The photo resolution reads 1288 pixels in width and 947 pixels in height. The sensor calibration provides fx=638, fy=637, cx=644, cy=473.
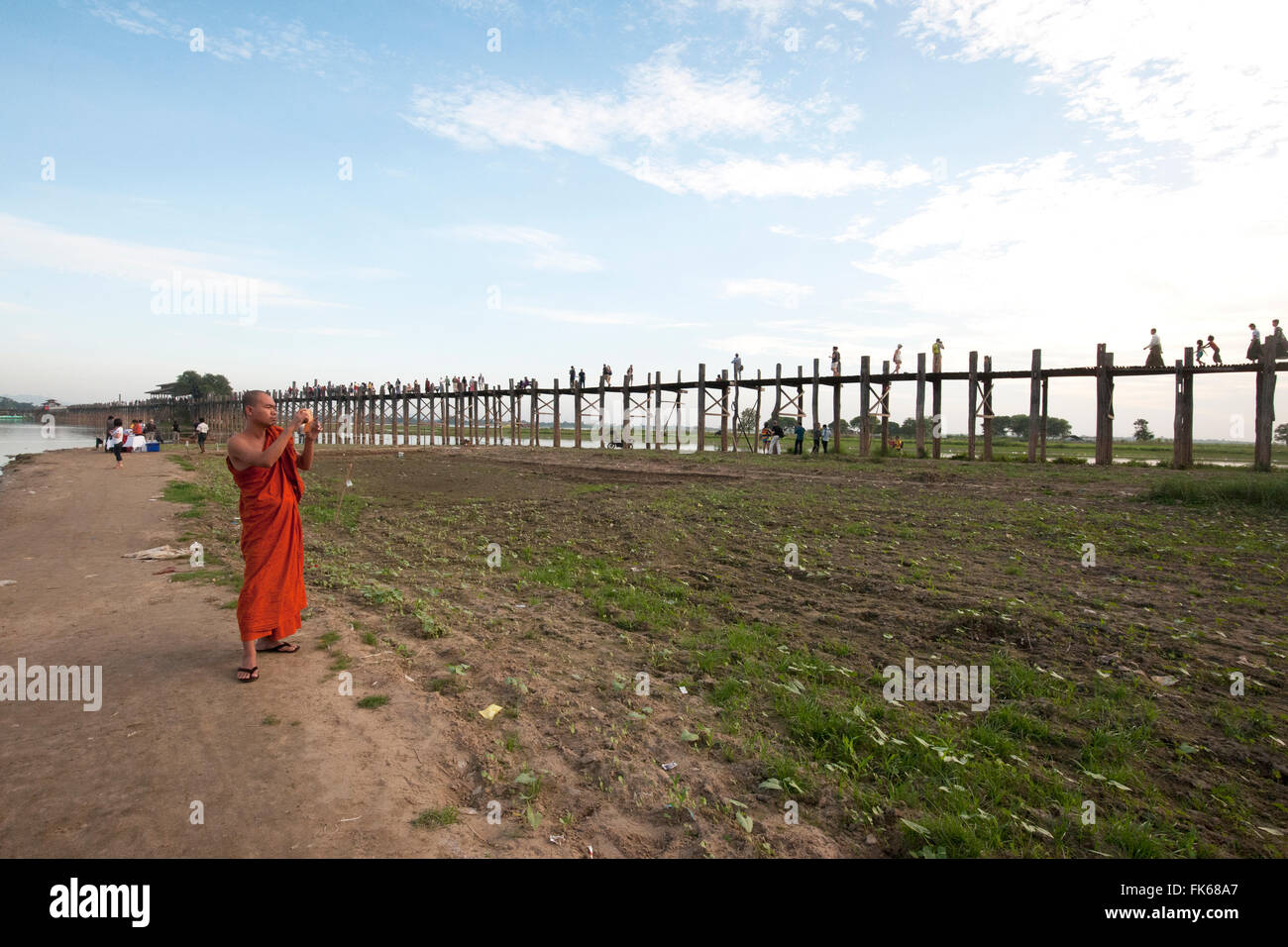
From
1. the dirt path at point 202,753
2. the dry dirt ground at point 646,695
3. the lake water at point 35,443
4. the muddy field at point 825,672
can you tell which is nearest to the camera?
the dirt path at point 202,753

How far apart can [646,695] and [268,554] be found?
352 cm

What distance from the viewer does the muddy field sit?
3875 millimetres

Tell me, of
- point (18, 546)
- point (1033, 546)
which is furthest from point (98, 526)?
point (1033, 546)

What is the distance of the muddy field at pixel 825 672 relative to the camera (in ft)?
12.7

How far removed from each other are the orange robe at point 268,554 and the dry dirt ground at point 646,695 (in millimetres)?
460

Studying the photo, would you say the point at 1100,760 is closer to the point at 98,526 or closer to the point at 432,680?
the point at 432,680

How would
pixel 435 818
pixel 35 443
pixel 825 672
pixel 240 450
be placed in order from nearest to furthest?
pixel 435 818 → pixel 240 450 → pixel 825 672 → pixel 35 443

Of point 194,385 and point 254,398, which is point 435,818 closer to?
point 254,398

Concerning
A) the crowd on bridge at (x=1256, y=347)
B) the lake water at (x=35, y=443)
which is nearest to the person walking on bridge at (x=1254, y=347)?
the crowd on bridge at (x=1256, y=347)

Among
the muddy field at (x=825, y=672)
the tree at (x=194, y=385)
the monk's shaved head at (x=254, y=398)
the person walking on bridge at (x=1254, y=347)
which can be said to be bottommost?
the muddy field at (x=825, y=672)

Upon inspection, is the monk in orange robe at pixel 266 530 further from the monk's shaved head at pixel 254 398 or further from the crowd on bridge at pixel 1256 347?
the crowd on bridge at pixel 1256 347

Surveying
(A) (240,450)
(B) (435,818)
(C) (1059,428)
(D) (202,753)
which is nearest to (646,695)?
(B) (435,818)

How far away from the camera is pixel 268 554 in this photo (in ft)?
18.3

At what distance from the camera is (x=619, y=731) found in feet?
16.0
